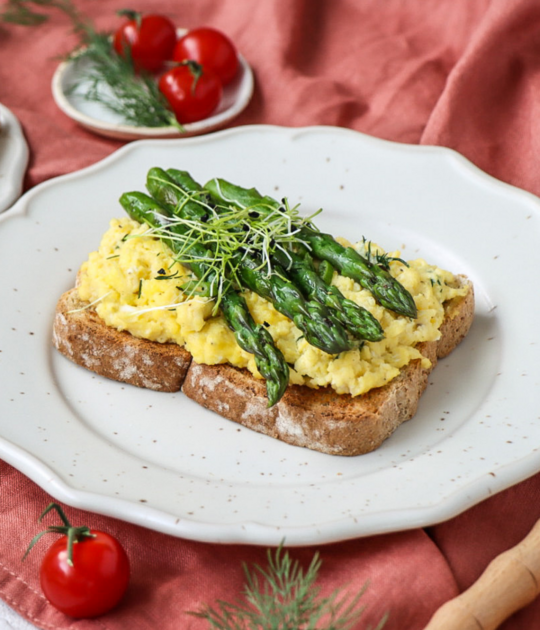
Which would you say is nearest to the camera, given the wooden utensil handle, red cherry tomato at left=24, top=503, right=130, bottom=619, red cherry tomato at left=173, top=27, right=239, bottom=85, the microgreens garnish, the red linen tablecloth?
the wooden utensil handle

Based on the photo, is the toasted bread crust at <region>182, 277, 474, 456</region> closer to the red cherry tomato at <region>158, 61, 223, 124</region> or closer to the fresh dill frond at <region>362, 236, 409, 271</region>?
the fresh dill frond at <region>362, 236, 409, 271</region>

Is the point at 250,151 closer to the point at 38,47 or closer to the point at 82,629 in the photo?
the point at 38,47

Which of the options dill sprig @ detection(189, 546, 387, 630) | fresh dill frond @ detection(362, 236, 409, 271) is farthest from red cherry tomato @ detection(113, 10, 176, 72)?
dill sprig @ detection(189, 546, 387, 630)

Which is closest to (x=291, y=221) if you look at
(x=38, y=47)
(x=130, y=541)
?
(x=130, y=541)

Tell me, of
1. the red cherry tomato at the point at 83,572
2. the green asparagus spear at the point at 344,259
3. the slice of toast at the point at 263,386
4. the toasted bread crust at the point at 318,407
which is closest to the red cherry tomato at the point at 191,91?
the green asparagus spear at the point at 344,259

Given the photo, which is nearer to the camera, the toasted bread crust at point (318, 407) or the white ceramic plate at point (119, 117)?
the toasted bread crust at point (318, 407)

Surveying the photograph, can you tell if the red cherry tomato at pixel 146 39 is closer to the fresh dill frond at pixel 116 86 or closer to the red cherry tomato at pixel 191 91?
the fresh dill frond at pixel 116 86
